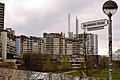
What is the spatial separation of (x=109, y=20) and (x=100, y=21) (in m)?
0.28

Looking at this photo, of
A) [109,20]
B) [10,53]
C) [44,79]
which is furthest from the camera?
[10,53]

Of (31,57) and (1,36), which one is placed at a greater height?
(1,36)

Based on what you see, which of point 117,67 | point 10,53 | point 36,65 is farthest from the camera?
point 10,53

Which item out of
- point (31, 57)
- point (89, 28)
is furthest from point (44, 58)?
point (89, 28)

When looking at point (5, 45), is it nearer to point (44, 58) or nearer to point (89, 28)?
point (44, 58)

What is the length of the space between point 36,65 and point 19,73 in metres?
95.3

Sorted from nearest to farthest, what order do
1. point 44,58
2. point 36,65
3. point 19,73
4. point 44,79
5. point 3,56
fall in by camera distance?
point 44,79, point 19,73, point 36,65, point 44,58, point 3,56

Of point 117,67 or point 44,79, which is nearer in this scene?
point 44,79

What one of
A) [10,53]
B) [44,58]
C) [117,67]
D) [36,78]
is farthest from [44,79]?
[10,53]

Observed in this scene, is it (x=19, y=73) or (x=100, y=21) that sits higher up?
(x=100, y=21)

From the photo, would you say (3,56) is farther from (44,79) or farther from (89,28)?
(89,28)

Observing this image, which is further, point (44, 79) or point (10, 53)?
point (10, 53)

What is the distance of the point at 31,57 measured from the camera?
118000 mm

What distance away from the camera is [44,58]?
414 feet
